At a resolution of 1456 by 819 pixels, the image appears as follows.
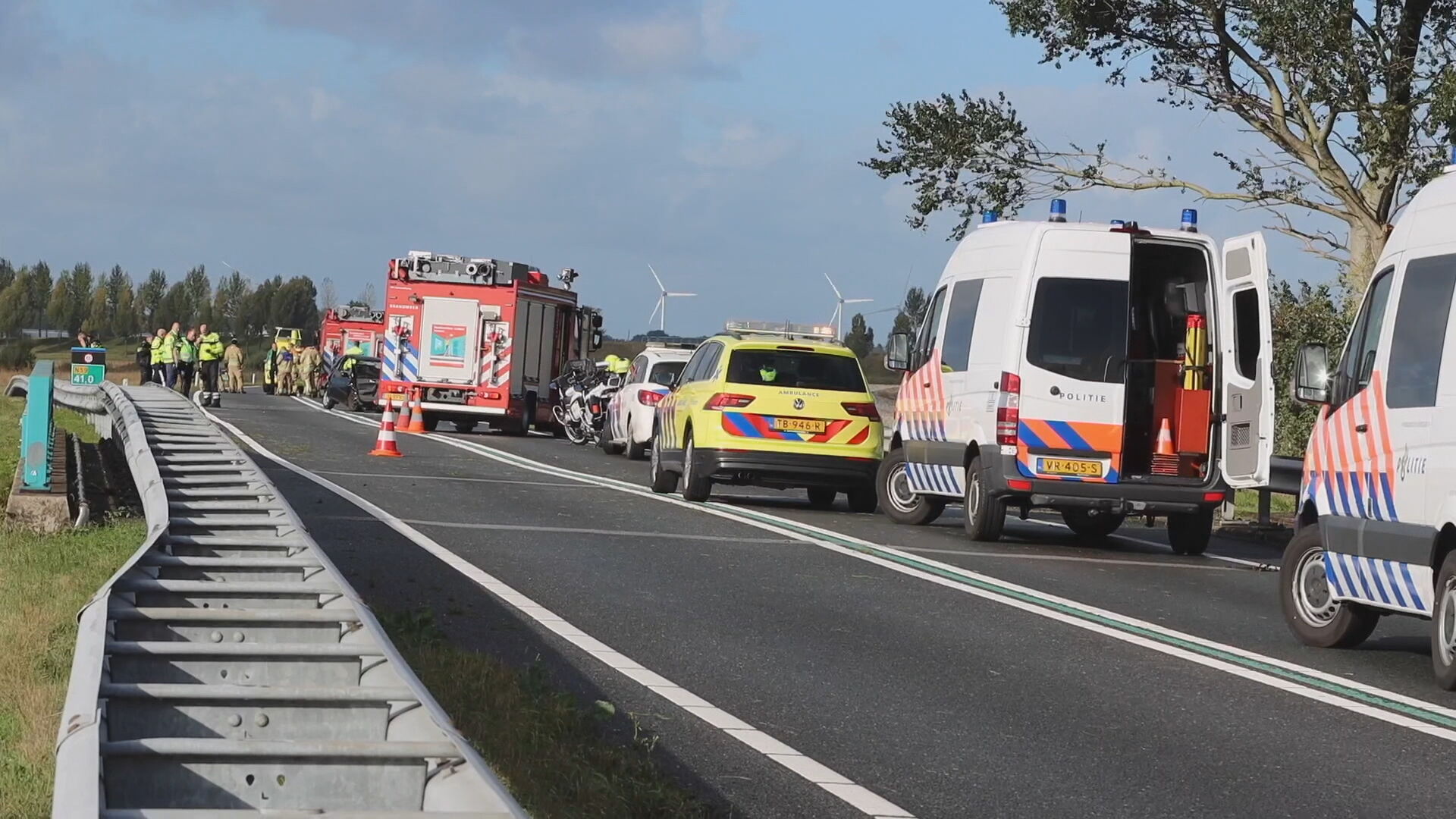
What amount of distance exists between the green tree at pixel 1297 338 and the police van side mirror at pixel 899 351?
9114 millimetres

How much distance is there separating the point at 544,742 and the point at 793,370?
1225 centimetres

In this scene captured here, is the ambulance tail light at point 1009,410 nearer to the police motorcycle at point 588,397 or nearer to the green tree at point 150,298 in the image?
the police motorcycle at point 588,397

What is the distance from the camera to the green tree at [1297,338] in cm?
2533

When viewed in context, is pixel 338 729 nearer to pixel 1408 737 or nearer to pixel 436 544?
pixel 1408 737

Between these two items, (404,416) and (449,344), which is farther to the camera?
(404,416)

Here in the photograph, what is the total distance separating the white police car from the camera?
2717cm

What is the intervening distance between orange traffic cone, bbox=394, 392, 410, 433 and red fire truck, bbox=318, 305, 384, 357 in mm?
24440

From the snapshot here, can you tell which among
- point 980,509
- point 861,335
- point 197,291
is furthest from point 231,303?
point 980,509

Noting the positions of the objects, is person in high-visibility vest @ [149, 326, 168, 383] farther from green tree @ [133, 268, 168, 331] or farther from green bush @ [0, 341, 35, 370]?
green tree @ [133, 268, 168, 331]

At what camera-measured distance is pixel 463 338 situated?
35.1 m

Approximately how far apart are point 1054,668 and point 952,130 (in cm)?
2000

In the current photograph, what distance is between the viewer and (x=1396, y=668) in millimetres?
9859

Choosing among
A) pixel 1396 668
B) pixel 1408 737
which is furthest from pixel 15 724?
pixel 1396 668

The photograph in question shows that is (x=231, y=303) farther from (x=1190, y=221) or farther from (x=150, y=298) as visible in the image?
(x=1190, y=221)
